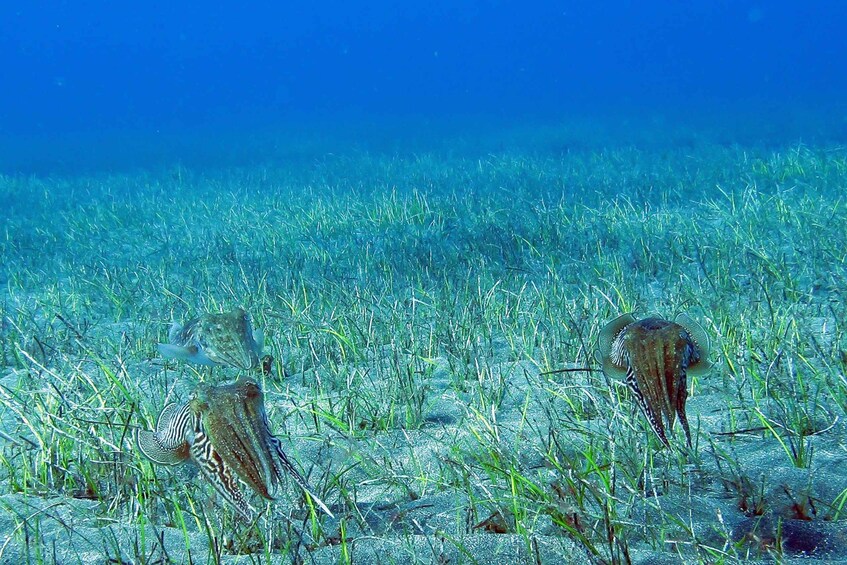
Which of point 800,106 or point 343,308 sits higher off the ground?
point 800,106

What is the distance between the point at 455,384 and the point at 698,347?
1.69m

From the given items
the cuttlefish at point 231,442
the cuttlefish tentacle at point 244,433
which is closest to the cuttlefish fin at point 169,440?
the cuttlefish at point 231,442

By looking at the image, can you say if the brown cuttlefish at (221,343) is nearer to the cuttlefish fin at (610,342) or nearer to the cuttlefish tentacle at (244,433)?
the cuttlefish tentacle at (244,433)

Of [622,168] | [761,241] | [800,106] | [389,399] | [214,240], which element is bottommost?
[389,399]

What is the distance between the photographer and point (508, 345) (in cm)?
473

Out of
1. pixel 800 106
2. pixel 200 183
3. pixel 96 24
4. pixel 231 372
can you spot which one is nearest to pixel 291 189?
pixel 200 183

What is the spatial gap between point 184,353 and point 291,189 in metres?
12.3

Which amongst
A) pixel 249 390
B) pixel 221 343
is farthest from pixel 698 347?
pixel 221 343

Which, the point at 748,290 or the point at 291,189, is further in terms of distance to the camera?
the point at 291,189

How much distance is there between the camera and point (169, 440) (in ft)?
7.20

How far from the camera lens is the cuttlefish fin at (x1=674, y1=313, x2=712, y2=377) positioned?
8.13ft

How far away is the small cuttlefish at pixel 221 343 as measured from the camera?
347 centimetres

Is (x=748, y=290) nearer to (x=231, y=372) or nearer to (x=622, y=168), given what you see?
(x=231, y=372)

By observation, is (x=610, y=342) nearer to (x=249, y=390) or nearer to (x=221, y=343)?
(x=249, y=390)
